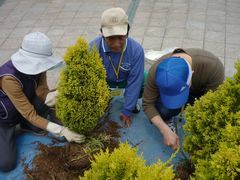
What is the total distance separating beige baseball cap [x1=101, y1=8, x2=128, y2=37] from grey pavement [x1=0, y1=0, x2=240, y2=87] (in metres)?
2.08

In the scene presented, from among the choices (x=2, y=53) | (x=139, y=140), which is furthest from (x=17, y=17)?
(x=139, y=140)

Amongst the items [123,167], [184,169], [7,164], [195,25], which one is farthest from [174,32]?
[123,167]

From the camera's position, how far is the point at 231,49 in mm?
5816

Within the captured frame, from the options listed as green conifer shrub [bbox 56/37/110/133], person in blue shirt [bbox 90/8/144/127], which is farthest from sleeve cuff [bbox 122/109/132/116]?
green conifer shrub [bbox 56/37/110/133]

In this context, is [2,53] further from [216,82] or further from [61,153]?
[216,82]

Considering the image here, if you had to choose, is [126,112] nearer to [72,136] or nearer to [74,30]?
[72,136]

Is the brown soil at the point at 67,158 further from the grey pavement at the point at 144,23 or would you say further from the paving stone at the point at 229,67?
the paving stone at the point at 229,67

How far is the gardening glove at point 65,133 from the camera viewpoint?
331 centimetres

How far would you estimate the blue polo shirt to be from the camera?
366 cm

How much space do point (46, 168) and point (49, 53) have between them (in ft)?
3.86

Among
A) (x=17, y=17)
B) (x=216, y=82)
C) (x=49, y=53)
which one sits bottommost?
(x=17, y=17)

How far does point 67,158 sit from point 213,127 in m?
1.56

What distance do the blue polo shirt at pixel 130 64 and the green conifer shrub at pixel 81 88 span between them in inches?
26.5

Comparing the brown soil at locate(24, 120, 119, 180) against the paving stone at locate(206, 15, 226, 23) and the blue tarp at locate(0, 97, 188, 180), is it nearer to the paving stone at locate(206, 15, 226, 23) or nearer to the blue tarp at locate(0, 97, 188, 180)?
the blue tarp at locate(0, 97, 188, 180)
